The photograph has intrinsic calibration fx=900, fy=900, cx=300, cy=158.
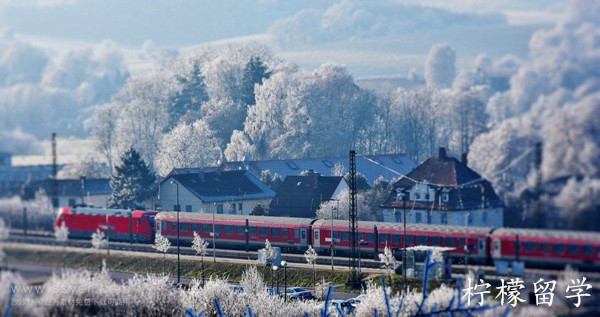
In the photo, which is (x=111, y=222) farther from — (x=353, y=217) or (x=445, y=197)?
(x=445, y=197)

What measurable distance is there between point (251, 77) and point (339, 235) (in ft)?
19.0

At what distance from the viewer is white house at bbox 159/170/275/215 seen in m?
25.5

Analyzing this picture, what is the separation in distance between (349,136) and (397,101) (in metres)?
1.67

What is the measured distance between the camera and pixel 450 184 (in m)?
21.5

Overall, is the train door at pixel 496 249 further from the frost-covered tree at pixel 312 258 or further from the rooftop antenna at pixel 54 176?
the rooftop antenna at pixel 54 176

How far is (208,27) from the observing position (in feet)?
98.8

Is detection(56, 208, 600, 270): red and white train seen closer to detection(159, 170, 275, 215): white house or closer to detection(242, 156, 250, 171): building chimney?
detection(159, 170, 275, 215): white house

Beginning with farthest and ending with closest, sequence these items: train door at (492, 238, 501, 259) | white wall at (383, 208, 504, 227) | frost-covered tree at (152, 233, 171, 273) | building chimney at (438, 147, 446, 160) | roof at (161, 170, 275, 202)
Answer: frost-covered tree at (152, 233, 171, 273) < roof at (161, 170, 275, 202) < building chimney at (438, 147, 446, 160) < white wall at (383, 208, 504, 227) < train door at (492, 238, 501, 259)

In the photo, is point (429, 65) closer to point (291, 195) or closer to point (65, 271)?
point (291, 195)

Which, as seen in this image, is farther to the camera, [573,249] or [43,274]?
[43,274]

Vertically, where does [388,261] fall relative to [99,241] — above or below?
below

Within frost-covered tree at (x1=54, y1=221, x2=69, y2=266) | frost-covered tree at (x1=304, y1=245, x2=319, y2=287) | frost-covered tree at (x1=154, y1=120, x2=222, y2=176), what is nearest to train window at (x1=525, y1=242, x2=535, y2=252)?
frost-covered tree at (x1=304, y1=245, x2=319, y2=287)

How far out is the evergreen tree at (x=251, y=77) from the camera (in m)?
26.6

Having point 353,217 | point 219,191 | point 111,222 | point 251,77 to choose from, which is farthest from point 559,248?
point 111,222
